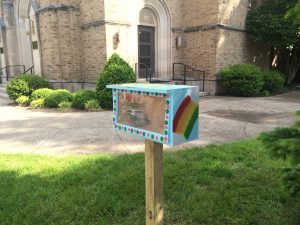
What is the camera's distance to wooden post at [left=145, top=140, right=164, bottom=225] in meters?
2.39

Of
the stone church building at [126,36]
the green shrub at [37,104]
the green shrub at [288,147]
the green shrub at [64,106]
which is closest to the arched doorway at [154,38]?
the stone church building at [126,36]

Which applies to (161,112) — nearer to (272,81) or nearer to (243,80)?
(243,80)

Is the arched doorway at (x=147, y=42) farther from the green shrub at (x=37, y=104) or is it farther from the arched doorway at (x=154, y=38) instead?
the green shrub at (x=37, y=104)

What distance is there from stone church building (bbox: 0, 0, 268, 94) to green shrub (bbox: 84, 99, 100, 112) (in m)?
3.00

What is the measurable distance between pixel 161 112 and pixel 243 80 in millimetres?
11487

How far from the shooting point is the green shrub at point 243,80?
12.8 metres

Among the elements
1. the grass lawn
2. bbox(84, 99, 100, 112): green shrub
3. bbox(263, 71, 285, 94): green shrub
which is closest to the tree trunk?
bbox(263, 71, 285, 94): green shrub

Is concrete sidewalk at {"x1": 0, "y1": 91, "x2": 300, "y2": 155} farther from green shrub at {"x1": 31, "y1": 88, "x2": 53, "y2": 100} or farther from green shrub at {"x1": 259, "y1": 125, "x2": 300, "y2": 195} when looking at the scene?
green shrub at {"x1": 259, "y1": 125, "x2": 300, "y2": 195}

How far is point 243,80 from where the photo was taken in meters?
12.8

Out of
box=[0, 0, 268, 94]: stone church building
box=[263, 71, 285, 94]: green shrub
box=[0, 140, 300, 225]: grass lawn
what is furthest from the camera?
box=[263, 71, 285, 94]: green shrub

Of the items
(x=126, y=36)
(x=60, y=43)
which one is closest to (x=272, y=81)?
(x=126, y=36)

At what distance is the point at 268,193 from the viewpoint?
353cm

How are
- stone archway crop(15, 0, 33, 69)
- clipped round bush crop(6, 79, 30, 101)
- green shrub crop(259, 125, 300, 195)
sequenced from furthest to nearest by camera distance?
stone archway crop(15, 0, 33, 69)
clipped round bush crop(6, 79, 30, 101)
green shrub crop(259, 125, 300, 195)

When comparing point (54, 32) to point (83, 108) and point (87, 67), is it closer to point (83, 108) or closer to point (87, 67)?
point (87, 67)
